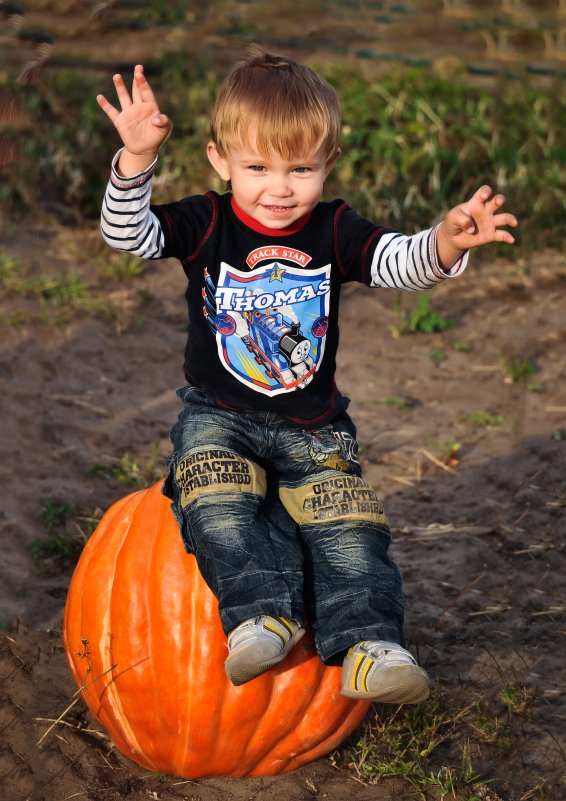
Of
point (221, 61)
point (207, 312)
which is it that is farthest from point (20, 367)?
point (221, 61)

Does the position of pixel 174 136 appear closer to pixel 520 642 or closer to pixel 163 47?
pixel 163 47

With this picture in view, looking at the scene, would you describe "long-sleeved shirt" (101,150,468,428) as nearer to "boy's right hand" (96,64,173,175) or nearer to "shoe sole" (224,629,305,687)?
"boy's right hand" (96,64,173,175)

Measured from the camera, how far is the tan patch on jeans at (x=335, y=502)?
123 inches

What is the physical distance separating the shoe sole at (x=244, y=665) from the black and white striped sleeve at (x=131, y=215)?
42.9 inches

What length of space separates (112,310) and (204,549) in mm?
3331

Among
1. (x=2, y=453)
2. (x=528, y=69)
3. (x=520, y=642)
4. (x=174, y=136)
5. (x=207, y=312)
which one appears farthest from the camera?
(x=528, y=69)

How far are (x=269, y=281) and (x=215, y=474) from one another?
548 mm

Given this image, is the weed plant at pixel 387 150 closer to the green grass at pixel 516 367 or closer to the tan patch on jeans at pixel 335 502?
the green grass at pixel 516 367

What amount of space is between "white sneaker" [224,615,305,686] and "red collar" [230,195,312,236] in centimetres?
104

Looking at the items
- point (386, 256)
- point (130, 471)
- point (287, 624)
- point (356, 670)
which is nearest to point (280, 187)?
point (386, 256)

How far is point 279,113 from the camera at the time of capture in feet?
9.61

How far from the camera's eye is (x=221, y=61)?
29.8 feet

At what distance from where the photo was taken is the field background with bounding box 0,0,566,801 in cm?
342

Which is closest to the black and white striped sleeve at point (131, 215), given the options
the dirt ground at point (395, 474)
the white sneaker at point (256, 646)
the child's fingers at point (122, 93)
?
the child's fingers at point (122, 93)
